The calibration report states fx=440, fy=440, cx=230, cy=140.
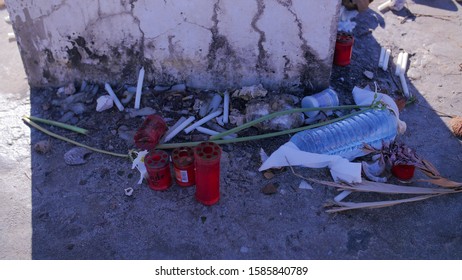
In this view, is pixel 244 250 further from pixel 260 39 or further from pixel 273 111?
pixel 260 39

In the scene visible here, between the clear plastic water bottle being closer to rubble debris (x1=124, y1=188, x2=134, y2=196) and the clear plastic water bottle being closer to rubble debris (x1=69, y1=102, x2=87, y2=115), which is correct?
rubble debris (x1=124, y1=188, x2=134, y2=196)

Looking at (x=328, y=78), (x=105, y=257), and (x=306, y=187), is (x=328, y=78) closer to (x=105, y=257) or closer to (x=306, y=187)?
(x=306, y=187)

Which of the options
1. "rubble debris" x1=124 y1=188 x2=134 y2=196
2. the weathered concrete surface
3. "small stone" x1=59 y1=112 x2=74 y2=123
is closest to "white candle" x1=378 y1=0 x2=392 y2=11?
"small stone" x1=59 y1=112 x2=74 y2=123

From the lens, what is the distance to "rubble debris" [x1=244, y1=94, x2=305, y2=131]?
3387 millimetres

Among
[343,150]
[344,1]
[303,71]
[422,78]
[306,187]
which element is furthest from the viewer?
[344,1]

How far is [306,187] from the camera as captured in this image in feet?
9.77

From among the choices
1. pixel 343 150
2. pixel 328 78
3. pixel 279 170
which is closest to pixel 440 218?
pixel 343 150

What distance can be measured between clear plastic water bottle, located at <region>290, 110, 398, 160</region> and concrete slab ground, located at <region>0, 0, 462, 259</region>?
0.18 m

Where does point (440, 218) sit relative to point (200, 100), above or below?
below

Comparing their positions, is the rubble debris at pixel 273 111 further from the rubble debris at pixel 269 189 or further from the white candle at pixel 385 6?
the white candle at pixel 385 6

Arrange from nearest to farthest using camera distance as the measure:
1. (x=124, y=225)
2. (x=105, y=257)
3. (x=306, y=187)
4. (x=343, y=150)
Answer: (x=105, y=257) → (x=124, y=225) → (x=306, y=187) → (x=343, y=150)

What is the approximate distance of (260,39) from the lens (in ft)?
11.4

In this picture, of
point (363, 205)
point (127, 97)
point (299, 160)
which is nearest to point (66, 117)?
point (127, 97)

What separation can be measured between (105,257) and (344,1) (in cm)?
385
